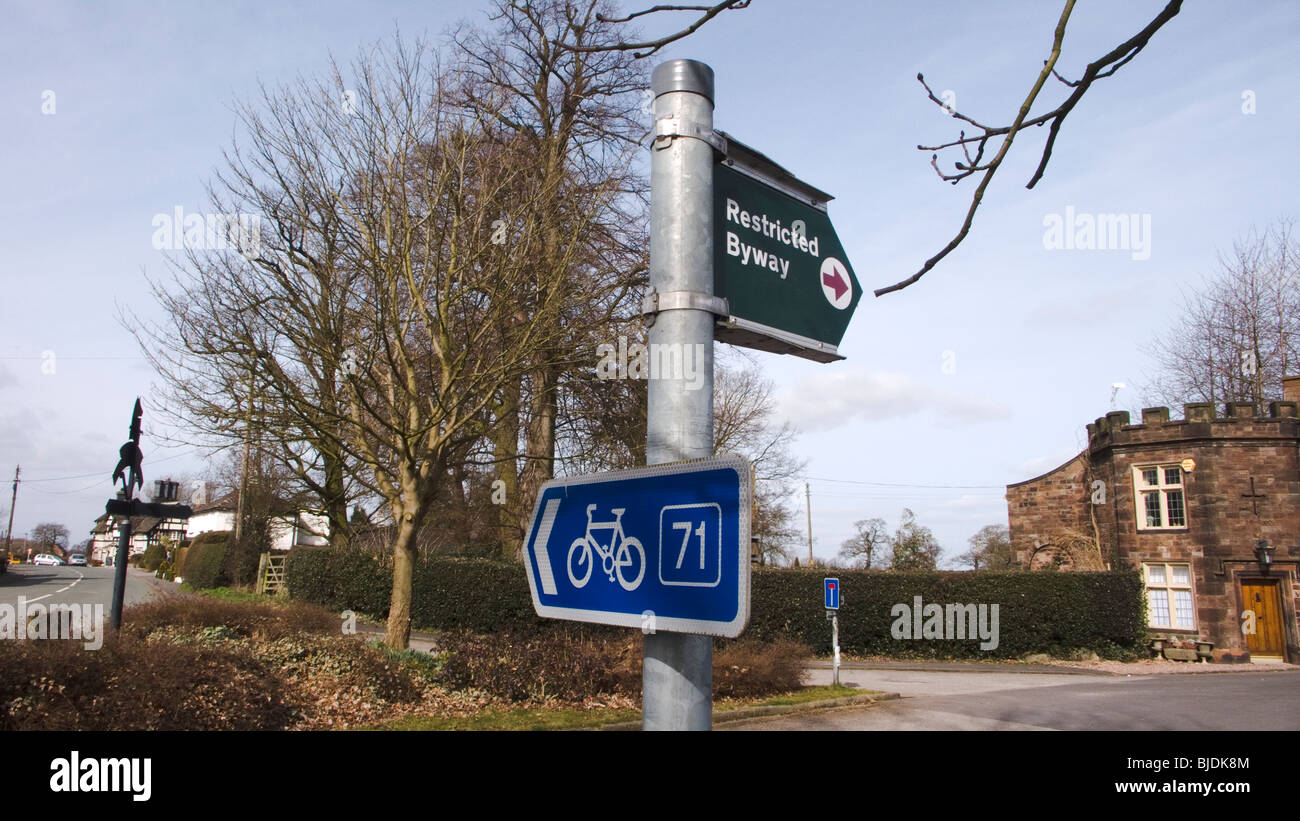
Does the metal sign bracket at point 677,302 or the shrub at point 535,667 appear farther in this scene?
the shrub at point 535,667

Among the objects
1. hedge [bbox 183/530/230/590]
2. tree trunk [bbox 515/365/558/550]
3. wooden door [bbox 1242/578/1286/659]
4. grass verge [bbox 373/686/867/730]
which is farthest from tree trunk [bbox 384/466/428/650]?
hedge [bbox 183/530/230/590]

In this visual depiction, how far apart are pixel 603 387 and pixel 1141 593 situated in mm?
17000

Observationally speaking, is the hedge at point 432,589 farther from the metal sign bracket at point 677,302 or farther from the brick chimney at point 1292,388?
the brick chimney at point 1292,388

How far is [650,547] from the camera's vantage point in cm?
149

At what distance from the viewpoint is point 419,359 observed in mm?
13227

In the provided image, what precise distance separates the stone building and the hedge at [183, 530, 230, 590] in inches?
1269

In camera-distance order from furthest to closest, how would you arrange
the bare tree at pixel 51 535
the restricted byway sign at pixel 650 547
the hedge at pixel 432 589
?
1. the bare tree at pixel 51 535
2. the hedge at pixel 432 589
3. the restricted byway sign at pixel 650 547

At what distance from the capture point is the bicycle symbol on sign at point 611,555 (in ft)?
4.99

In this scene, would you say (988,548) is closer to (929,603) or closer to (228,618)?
(929,603)

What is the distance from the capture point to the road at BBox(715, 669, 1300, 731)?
37.7 feet

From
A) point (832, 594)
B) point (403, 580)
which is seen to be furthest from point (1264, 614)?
point (403, 580)

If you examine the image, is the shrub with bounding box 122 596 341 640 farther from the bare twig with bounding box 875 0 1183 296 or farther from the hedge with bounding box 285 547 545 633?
the bare twig with bounding box 875 0 1183 296

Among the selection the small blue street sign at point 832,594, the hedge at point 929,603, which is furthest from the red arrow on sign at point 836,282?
the hedge at point 929,603

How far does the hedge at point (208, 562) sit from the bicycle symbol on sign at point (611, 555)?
3630 cm
